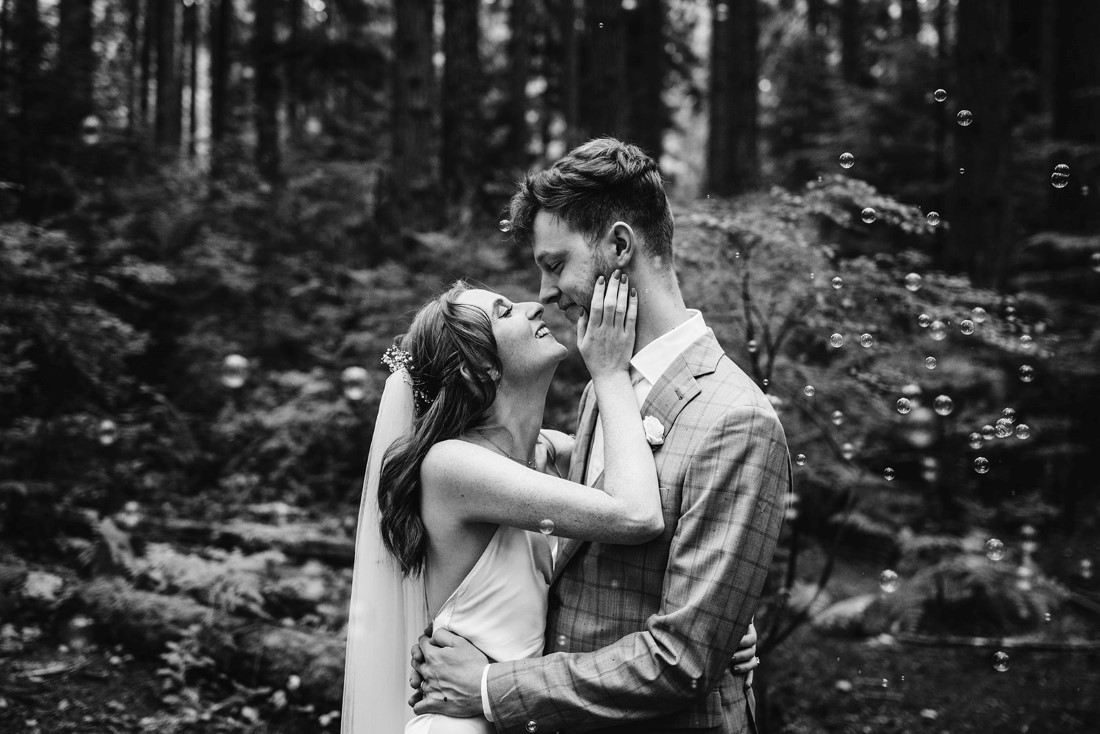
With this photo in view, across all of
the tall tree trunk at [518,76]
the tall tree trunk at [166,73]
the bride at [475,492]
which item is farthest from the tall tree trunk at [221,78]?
the bride at [475,492]

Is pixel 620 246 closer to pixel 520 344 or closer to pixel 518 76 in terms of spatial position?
pixel 520 344

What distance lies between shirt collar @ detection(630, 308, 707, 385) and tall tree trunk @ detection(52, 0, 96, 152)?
26.5ft

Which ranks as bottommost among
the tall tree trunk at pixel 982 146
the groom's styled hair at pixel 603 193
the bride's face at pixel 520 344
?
the bride's face at pixel 520 344

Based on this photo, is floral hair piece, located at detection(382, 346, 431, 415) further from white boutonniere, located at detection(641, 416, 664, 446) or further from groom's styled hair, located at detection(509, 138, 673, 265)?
white boutonniere, located at detection(641, 416, 664, 446)

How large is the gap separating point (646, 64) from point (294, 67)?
24.9 feet

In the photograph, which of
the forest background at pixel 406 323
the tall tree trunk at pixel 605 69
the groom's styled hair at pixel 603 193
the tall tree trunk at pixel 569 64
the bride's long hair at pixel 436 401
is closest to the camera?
the groom's styled hair at pixel 603 193

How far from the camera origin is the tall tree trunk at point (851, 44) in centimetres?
1645

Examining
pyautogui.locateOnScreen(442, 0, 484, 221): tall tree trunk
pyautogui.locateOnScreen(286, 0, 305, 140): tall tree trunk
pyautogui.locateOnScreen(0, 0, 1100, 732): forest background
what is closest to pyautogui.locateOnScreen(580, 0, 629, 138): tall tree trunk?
pyautogui.locateOnScreen(0, 0, 1100, 732): forest background

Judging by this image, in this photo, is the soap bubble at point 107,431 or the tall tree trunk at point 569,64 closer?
the soap bubble at point 107,431

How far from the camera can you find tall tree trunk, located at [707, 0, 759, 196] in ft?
41.0

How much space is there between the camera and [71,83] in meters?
8.20

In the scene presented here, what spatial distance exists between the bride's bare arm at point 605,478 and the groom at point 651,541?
0.07 meters

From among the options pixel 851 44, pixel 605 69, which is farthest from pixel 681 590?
pixel 851 44

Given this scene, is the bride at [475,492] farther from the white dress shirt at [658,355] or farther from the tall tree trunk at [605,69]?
the tall tree trunk at [605,69]
